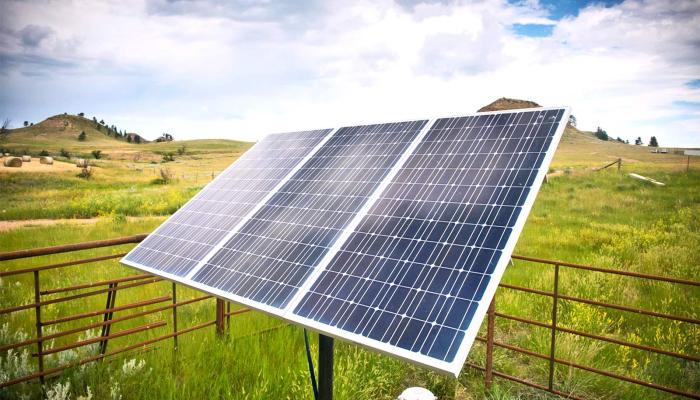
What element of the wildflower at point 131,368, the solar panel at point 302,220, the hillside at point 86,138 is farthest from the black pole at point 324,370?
the hillside at point 86,138

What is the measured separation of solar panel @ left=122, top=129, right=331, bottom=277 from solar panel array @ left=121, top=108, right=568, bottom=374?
74mm

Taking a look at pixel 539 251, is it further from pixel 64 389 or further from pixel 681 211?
pixel 64 389

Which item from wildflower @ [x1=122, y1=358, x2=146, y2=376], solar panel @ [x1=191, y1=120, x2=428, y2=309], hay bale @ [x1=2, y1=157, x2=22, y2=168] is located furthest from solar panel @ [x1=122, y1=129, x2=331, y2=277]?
hay bale @ [x1=2, y1=157, x2=22, y2=168]

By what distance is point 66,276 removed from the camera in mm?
12328

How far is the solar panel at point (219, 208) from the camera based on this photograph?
5176 mm

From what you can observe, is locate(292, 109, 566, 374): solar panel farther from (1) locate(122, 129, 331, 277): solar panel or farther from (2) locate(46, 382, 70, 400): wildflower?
(2) locate(46, 382, 70, 400): wildflower

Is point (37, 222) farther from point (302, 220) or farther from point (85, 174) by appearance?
point (85, 174)

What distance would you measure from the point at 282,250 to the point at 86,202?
27446 millimetres

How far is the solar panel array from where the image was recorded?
2.99 metres

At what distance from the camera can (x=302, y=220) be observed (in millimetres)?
4680

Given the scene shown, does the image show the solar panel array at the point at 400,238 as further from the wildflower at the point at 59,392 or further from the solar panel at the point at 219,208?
the wildflower at the point at 59,392

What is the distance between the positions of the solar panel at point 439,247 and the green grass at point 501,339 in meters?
2.51

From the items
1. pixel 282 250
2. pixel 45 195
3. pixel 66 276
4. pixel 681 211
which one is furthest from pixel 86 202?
pixel 681 211

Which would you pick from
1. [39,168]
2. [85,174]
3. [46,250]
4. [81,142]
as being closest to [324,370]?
[46,250]
